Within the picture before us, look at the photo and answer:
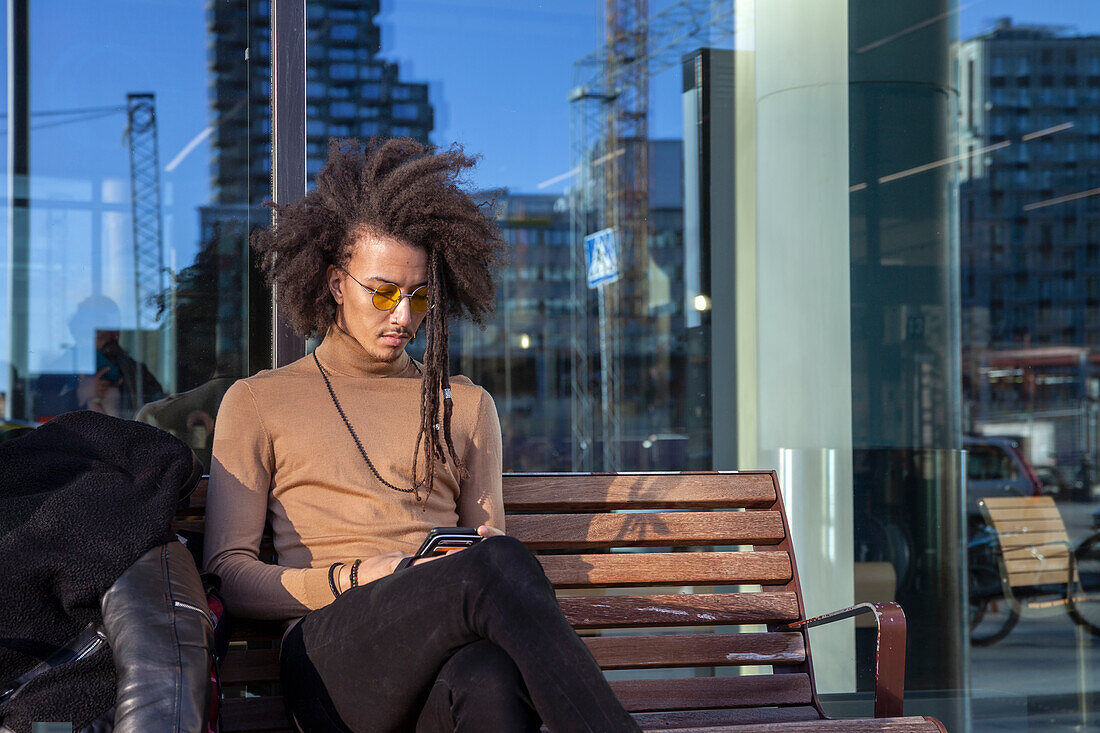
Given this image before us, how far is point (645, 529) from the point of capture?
2.81 meters

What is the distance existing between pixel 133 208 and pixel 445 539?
166 centimetres

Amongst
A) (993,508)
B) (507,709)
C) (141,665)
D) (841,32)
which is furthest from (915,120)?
(141,665)

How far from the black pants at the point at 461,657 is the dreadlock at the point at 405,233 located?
1.85ft

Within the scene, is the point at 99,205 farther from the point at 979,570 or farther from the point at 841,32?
the point at 979,570

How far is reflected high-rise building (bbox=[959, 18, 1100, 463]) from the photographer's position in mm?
6934

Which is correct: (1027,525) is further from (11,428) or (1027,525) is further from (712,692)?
(11,428)

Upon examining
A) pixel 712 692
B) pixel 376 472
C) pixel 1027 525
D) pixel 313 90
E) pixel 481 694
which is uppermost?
pixel 313 90

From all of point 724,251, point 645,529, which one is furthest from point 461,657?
point 724,251

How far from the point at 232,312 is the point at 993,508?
16.0ft

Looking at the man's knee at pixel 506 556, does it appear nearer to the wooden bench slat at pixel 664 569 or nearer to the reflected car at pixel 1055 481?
the wooden bench slat at pixel 664 569

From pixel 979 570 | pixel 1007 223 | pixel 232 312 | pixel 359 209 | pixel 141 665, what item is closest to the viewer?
pixel 141 665

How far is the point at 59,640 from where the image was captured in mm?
1836

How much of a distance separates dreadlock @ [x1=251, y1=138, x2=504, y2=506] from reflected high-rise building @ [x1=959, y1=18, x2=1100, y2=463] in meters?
5.16

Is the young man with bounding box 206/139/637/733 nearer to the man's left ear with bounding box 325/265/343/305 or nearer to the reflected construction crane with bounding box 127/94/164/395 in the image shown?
the man's left ear with bounding box 325/265/343/305
